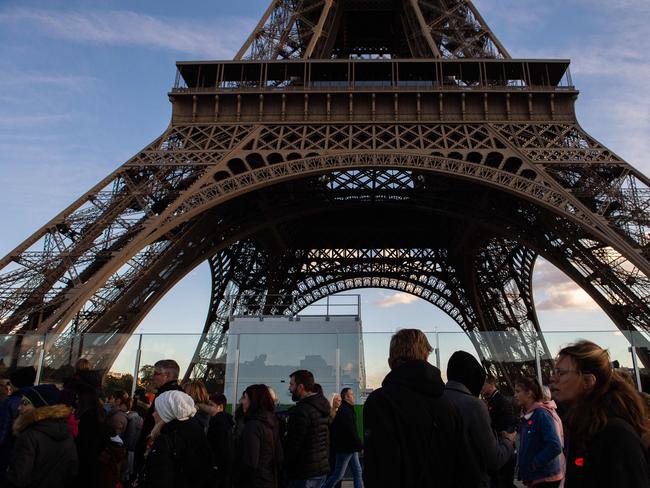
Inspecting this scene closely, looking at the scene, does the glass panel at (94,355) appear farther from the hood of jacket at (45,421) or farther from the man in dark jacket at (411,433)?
the man in dark jacket at (411,433)

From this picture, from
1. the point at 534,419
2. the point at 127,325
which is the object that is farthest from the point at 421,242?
the point at 534,419

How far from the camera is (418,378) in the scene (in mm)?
2719

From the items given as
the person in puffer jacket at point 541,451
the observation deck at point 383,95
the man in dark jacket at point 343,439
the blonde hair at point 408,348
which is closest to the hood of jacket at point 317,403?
the man in dark jacket at point 343,439

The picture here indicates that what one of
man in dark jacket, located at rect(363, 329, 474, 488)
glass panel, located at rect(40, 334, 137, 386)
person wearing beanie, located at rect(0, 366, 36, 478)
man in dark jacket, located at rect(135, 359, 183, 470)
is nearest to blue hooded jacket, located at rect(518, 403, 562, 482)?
man in dark jacket, located at rect(363, 329, 474, 488)

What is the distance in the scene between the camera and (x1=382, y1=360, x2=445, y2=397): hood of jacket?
2.71 metres

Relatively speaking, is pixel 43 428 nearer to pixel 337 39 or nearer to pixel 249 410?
pixel 249 410

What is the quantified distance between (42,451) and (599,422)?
3506 mm

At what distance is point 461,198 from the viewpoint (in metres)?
23.2

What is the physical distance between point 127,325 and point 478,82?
54.8ft

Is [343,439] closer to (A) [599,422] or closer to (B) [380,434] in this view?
(B) [380,434]

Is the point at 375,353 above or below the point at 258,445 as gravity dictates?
above

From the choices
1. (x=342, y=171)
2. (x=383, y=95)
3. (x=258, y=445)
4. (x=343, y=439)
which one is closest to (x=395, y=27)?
(x=383, y=95)

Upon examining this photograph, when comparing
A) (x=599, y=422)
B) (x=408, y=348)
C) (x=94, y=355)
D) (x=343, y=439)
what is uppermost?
(x=94, y=355)

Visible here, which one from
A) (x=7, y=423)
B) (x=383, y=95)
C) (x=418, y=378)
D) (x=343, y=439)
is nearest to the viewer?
(x=418, y=378)
